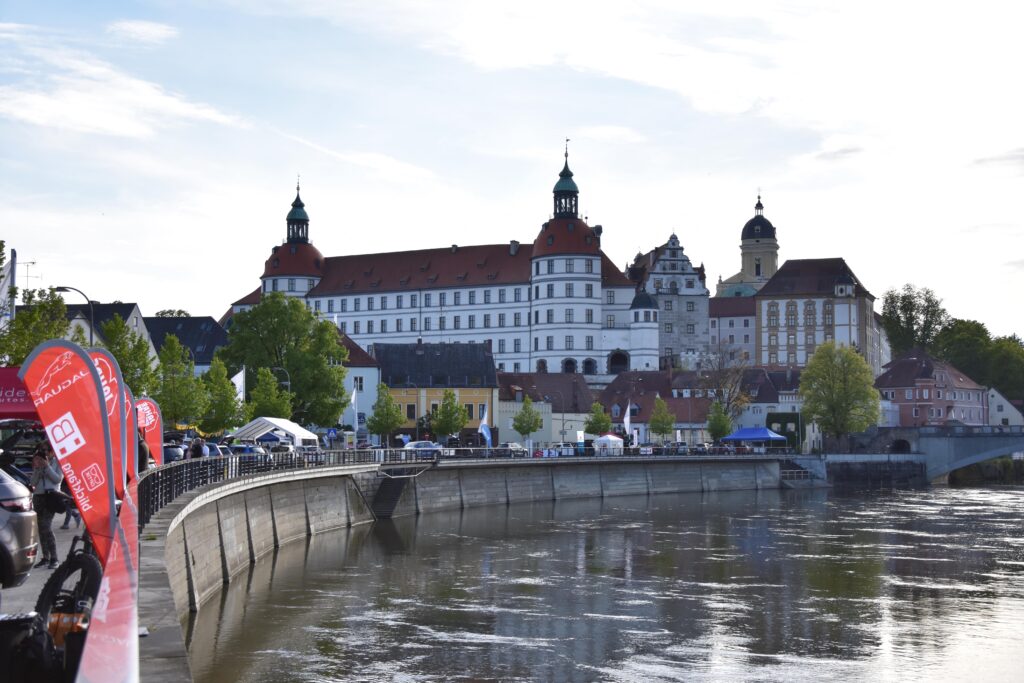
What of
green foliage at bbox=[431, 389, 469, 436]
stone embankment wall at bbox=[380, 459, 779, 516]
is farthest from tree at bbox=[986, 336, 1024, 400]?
green foliage at bbox=[431, 389, 469, 436]

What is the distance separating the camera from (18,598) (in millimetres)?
16500

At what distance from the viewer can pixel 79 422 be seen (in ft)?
46.1

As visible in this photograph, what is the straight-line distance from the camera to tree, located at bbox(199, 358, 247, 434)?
62438 millimetres

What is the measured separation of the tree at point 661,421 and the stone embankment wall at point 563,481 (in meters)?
19.3

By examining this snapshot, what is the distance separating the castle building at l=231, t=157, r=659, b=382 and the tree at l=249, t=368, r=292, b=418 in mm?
72280

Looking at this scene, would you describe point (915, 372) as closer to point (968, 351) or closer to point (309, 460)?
point (968, 351)

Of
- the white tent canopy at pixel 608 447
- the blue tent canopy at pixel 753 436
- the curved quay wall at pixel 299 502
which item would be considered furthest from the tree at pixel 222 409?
the blue tent canopy at pixel 753 436

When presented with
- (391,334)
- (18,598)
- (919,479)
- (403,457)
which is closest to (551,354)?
(391,334)

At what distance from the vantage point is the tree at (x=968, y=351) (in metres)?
150

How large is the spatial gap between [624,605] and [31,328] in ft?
69.1

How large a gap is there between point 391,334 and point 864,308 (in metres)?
57.3

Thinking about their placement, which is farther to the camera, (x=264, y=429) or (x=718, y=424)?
(x=718, y=424)

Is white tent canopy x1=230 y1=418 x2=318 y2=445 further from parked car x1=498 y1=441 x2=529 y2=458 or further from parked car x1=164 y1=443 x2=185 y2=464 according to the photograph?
parked car x1=498 y1=441 x2=529 y2=458

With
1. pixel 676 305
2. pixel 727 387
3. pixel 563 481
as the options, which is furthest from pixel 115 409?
pixel 676 305
